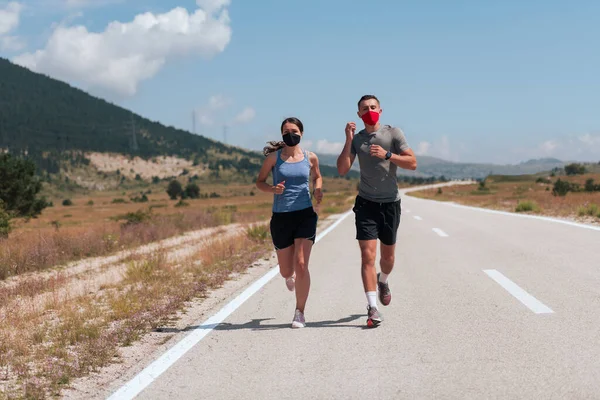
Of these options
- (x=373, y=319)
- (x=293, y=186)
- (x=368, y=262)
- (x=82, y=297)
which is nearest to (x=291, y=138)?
(x=293, y=186)

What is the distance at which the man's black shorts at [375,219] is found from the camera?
620 centimetres

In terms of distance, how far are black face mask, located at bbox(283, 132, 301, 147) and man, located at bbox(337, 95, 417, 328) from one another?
49 centimetres

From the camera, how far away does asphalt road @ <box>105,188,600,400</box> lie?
4191 millimetres

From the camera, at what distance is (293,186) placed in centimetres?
613

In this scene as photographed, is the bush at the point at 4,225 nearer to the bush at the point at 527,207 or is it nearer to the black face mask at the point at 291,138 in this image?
the black face mask at the point at 291,138

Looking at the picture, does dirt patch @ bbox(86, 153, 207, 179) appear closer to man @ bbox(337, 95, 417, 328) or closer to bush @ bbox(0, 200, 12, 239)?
bush @ bbox(0, 200, 12, 239)

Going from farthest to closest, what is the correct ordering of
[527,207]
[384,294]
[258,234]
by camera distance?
[527,207] < [258,234] < [384,294]

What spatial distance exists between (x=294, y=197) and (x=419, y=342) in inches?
74.4

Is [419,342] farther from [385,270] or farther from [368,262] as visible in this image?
[385,270]

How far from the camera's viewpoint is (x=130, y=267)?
11.1 m

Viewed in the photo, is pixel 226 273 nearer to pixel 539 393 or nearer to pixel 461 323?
pixel 461 323

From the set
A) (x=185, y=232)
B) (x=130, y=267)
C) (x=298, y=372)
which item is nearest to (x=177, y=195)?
(x=185, y=232)

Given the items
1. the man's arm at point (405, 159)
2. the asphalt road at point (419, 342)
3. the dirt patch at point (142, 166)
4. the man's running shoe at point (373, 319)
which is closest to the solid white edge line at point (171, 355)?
the asphalt road at point (419, 342)

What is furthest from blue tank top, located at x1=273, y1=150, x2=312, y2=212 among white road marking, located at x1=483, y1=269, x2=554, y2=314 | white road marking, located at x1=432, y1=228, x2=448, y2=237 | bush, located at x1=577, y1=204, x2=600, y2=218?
bush, located at x1=577, y1=204, x2=600, y2=218
